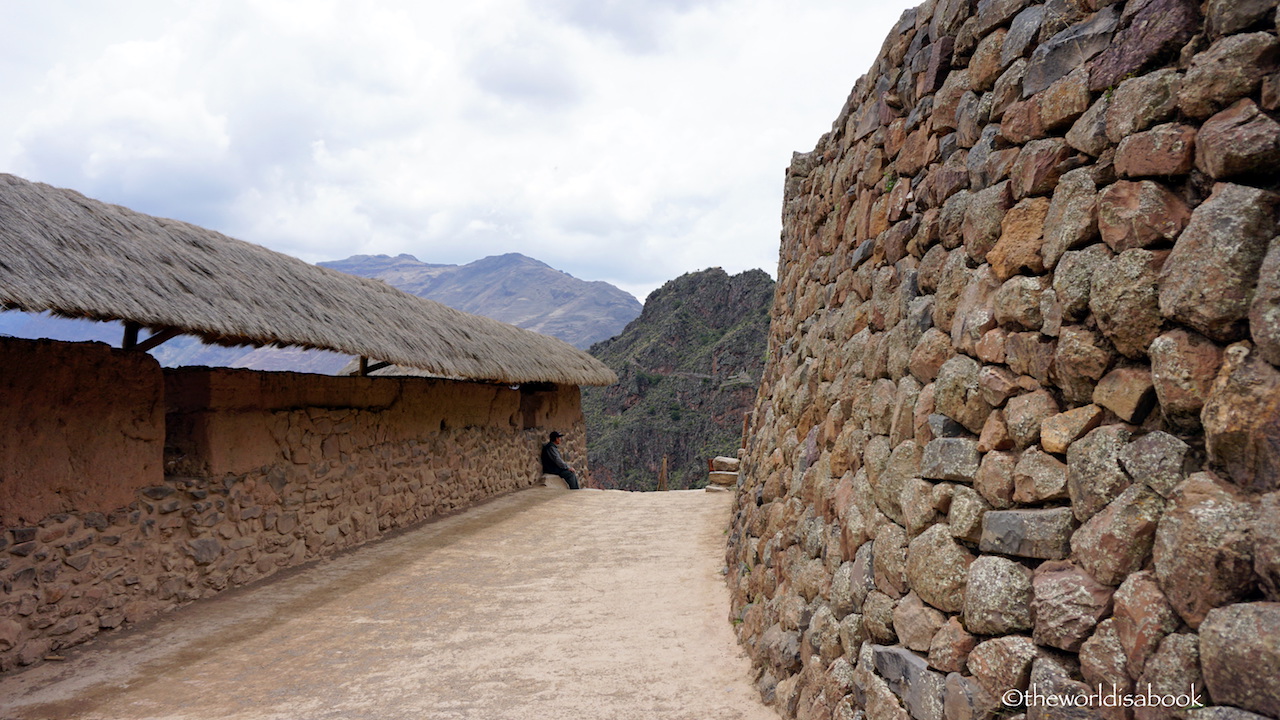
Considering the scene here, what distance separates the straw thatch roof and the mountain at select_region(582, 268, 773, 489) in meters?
19.5

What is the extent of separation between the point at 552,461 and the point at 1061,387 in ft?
32.4

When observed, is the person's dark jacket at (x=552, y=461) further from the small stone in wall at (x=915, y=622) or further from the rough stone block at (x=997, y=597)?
the rough stone block at (x=997, y=597)

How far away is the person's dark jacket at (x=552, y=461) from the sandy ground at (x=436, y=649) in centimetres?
447

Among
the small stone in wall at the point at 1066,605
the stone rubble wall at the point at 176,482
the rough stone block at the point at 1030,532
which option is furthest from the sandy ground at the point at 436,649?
the small stone in wall at the point at 1066,605

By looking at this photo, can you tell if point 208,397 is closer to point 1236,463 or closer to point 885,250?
point 885,250

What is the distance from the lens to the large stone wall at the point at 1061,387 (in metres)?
1.44

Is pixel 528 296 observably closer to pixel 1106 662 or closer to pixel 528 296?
pixel 528 296

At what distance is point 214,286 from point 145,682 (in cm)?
263

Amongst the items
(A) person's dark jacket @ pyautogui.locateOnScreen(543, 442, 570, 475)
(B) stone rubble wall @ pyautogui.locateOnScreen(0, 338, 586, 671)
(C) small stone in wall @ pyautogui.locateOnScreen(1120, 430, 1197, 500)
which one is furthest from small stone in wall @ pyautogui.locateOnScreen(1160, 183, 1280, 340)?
(A) person's dark jacket @ pyautogui.locateOnScreen(543, 442, 570, 475)

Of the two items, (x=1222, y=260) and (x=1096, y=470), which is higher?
(x=1222, y=260)

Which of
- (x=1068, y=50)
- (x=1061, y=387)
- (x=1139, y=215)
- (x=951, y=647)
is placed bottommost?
(x=951, y=647)

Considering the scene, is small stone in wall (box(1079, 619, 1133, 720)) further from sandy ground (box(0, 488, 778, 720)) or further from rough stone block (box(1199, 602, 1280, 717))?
sandy ground (box(0, 488, 778, 720))

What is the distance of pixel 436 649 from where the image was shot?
14.2 feet

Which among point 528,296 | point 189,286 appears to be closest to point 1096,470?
point 189,286
